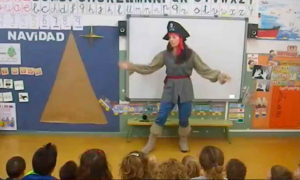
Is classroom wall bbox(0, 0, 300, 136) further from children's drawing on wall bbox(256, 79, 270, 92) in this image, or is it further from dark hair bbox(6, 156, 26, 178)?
dark hair bbox(6, 156, 26, 178)

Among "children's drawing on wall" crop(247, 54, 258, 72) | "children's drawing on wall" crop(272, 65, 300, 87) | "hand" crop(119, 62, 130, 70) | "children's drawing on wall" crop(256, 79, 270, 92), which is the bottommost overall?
"children's drawing on wall" crop(256, 79, 270, 92)

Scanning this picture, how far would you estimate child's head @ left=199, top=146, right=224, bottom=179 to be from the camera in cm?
219

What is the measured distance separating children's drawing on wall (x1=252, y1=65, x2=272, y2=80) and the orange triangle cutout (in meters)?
1.76

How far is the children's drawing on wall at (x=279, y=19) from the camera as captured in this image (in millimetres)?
4098

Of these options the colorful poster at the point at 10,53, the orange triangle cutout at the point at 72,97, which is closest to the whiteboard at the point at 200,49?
the orange triangle cutout at the point at 72,97

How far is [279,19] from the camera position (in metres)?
4.14

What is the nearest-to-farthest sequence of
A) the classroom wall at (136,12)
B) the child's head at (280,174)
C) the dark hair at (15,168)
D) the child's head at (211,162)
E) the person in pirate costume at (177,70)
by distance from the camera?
the child's head at (280,174), the child's head at (211,162), the dark hair at (15,168), the person in pirate costume at (177,70), the classroom wall at (136,12)

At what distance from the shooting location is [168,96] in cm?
386

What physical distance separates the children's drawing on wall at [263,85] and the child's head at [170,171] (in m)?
2.39

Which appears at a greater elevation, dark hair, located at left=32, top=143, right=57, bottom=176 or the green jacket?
the green jacket

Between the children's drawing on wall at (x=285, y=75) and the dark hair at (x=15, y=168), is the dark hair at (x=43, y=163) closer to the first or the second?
the dark hair at (x=15, y=168)

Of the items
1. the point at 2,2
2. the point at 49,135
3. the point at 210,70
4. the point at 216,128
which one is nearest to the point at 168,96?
the point at 210,70

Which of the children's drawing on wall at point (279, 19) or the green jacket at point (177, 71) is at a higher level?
the children's drawing on wall at point (279, 19)

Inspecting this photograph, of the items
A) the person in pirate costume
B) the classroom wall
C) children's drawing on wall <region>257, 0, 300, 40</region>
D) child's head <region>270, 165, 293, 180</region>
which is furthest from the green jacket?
child's head <region>270, 165, 293, 180</region>
